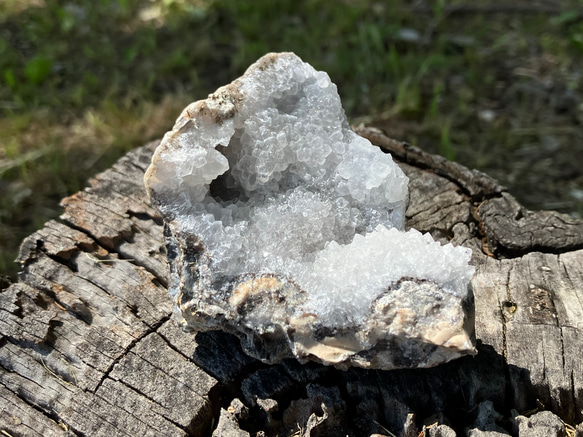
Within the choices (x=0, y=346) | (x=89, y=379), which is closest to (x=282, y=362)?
(x=89, y=379)

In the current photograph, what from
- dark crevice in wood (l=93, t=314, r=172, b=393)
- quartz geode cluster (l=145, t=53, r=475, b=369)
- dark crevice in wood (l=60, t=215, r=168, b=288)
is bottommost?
dark crevice in wood (l=93, t=314, r=172, b=393)

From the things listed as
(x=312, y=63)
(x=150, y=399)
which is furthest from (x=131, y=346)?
(x=312, y=63)

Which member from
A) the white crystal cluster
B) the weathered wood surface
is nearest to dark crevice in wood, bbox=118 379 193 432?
the weathered wood surface

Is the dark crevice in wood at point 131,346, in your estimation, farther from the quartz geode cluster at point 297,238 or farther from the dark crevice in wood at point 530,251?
the dark crevice in wood at point 530,251

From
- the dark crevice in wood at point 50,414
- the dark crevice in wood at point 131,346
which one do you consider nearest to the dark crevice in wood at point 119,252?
the dark crevice in wood at point 131,346

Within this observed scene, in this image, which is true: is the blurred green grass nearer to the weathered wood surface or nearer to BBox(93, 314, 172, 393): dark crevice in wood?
the weathered wood surface

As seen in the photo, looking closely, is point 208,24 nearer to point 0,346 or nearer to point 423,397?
point 0,346
